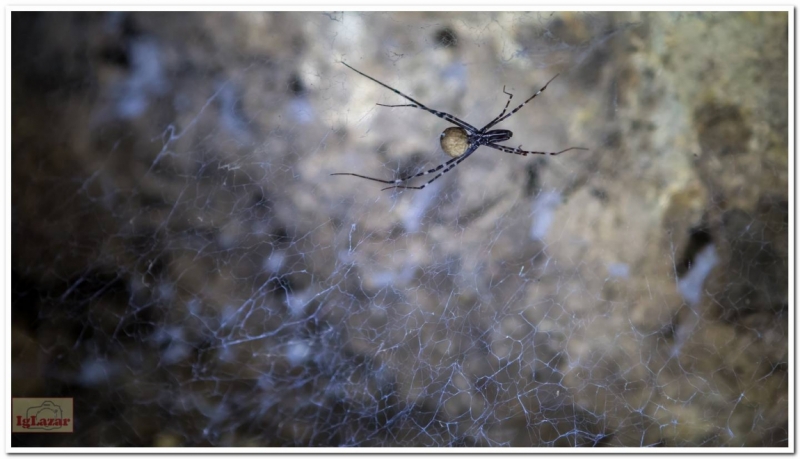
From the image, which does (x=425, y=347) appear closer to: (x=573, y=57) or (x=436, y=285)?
(x=436, y=285)

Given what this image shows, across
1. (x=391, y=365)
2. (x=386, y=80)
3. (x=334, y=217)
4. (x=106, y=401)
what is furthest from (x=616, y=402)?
(x=106, y=401)

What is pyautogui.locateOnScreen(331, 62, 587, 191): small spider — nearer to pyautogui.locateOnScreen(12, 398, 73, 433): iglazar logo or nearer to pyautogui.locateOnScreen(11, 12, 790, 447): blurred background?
pyautogui.locateOnScreen(11, 12, 790, 447): blurred background

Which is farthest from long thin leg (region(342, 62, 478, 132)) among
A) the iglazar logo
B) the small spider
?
the iglazar logo

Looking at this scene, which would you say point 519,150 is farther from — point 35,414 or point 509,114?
point 35,414

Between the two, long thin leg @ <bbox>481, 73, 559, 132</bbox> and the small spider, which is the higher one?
long thin leg @ <bbox>481, 73, 559, 132</bbox>

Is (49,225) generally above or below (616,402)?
above

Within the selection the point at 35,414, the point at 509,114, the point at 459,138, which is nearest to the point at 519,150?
the point at 509,114
